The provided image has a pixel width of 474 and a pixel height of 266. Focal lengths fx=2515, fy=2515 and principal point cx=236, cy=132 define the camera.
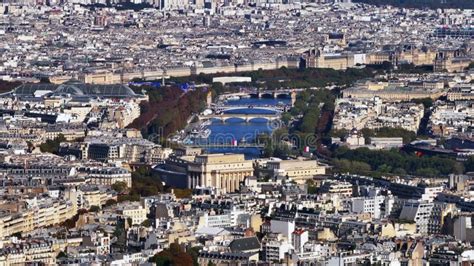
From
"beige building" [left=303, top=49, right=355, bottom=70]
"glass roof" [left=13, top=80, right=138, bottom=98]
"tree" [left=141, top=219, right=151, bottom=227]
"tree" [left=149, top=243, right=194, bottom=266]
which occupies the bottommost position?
"beige building" [left=303, top=49, right=355, bottom=70]

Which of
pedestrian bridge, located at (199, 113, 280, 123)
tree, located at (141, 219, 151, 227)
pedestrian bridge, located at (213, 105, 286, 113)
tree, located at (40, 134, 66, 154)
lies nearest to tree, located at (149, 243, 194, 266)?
tree, located at (141, 219, 151, 227)

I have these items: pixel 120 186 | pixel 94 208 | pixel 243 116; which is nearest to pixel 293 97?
pixel 243 116

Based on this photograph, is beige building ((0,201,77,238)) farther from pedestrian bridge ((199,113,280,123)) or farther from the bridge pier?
the bridge pier

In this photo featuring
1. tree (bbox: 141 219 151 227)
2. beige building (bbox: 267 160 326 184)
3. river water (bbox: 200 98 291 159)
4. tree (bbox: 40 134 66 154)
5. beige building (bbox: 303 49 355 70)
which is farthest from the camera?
beige building (bbox: 303 49 355 70)

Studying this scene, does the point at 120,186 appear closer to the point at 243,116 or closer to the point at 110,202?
the point at 110,202

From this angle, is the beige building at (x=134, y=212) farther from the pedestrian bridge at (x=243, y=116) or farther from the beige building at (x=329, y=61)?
the beige building at (x=329, y=61)

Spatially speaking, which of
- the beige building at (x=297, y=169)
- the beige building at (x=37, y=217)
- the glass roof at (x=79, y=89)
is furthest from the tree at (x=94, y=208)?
the glass roof at (x=79, y=89)
